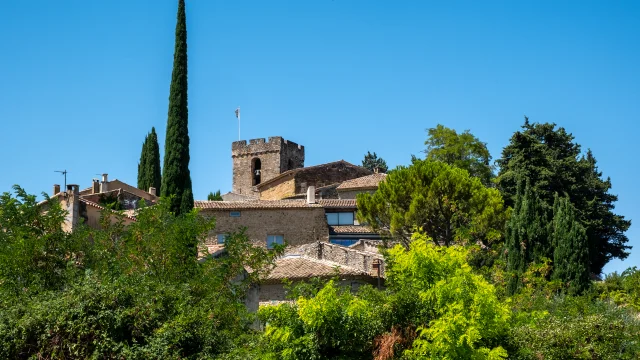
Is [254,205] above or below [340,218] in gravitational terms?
above

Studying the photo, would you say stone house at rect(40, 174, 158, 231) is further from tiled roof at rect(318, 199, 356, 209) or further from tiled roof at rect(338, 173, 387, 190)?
tiled roof at rect(338, 173, 387, 190)

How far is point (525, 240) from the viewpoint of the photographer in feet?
121

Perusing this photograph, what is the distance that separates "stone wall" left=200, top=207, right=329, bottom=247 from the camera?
46.1 metres

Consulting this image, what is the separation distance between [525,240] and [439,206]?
496 centimetres

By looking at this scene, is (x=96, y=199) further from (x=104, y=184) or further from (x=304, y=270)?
(x=304, y=270)

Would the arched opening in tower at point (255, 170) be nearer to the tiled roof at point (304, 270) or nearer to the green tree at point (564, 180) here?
the green tree at point (564, 180)

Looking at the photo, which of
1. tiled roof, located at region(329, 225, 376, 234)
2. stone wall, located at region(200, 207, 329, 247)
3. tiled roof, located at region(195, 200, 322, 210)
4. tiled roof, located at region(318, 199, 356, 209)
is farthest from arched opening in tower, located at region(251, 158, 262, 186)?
stone wall, located at region(200, 207, 329, 247)

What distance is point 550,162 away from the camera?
5031cm

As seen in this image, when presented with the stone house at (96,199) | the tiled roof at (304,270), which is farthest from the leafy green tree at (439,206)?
the stone house at (96,199)

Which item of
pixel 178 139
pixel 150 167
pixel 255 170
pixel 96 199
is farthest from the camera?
pixel 255 170

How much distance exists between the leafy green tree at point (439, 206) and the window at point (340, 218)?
728 cm

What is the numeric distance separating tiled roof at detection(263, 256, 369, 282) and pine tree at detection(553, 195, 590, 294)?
797 centimetres

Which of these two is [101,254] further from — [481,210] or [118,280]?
[481,210]

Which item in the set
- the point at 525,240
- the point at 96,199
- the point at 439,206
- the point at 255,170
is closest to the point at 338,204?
the point at 439,206
